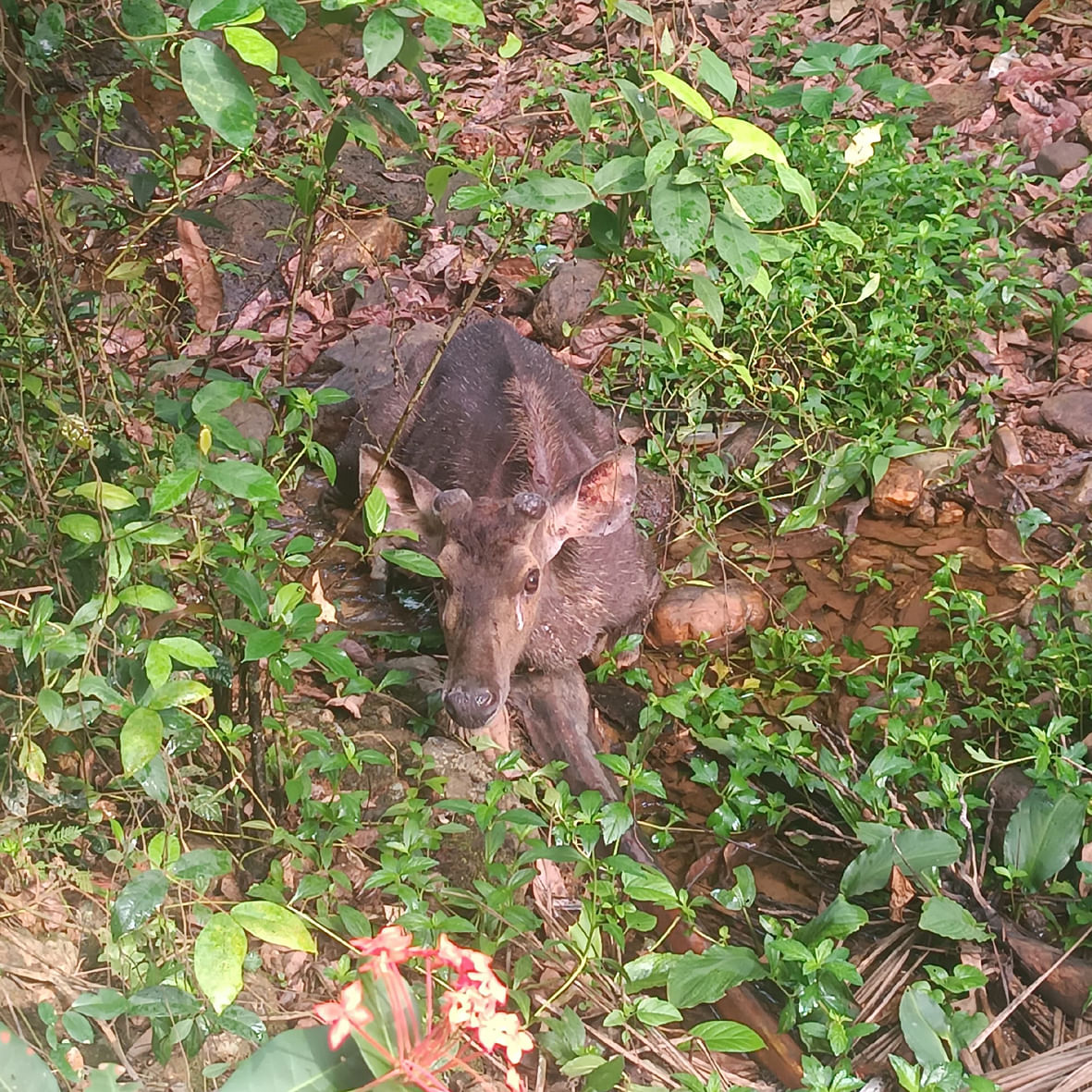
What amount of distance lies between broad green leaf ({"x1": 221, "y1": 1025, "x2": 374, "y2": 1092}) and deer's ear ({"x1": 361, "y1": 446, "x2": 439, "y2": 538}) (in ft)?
8.10

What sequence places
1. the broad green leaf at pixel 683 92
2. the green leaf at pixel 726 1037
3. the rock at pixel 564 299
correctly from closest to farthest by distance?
the broad green leaf at pixel 683 92
the green leaf at pixel 726 1037
the rock at pixel 564 299

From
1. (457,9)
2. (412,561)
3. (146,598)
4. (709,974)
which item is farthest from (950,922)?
(457,9)

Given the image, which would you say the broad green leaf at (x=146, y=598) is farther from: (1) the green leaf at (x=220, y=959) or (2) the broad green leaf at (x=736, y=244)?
(2) the broad green leaf at (x=736, y=244)

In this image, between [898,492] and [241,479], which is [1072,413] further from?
[241,479]

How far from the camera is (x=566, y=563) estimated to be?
4457mm

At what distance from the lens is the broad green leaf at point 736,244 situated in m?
2.00

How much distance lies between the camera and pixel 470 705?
3422 millimetres

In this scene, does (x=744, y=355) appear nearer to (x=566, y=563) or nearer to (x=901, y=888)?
(x=566, y=563)

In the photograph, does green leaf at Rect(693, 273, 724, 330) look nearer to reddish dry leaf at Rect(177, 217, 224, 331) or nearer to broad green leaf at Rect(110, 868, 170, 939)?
broad green leaf at Rect(110, 868, 170, 939)

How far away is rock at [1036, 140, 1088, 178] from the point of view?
19.5 feet

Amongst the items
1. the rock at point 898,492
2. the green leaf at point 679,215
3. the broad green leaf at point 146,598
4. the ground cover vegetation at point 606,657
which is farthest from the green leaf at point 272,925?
the rock at point 898,492

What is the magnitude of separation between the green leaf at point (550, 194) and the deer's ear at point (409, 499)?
5.64 ft

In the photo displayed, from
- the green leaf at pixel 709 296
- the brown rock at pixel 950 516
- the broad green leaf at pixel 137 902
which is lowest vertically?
the brown rock at pixel 950 516

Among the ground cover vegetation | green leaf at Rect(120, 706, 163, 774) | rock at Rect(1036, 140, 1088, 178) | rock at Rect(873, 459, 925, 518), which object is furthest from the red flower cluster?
rock at Rect(1036, 140, 1088, 178)
